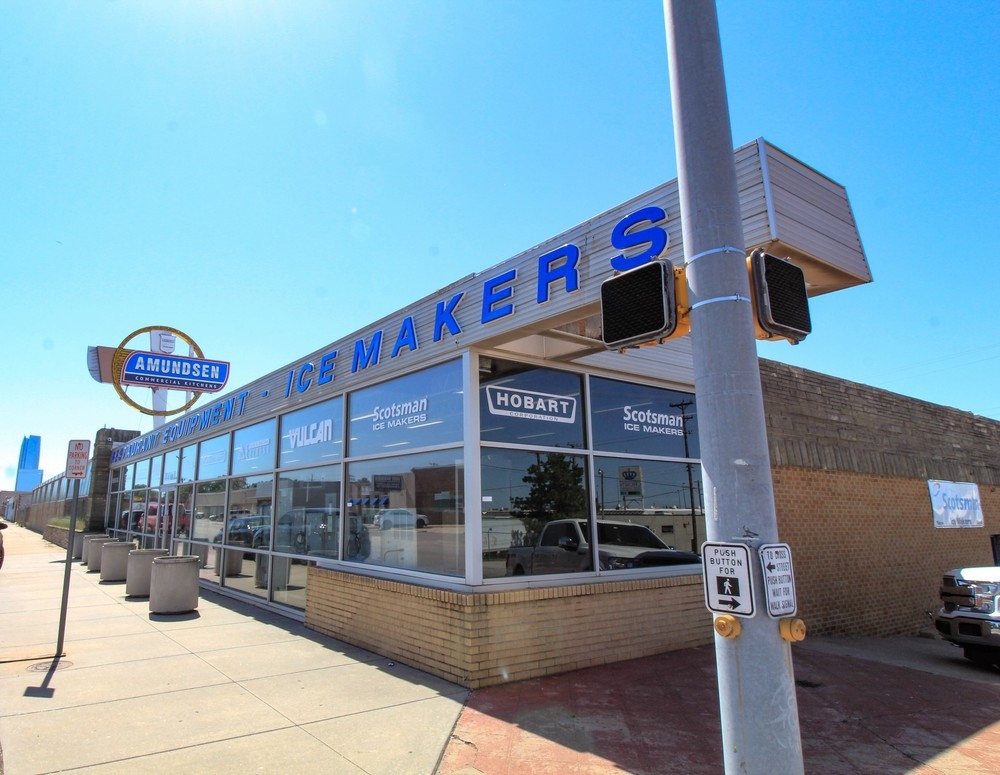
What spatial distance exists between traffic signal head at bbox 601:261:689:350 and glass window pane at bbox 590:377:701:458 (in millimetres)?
4433

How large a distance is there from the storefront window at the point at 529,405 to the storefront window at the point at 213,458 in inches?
345

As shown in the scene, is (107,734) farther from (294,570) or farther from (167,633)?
(294,570)

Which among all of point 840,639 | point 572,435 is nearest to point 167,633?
point 572,435

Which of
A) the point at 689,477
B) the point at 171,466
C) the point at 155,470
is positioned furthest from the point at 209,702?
the point at 155,470

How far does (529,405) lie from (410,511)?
1.96 m

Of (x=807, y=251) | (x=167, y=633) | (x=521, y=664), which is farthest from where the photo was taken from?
(x=167, y=633)

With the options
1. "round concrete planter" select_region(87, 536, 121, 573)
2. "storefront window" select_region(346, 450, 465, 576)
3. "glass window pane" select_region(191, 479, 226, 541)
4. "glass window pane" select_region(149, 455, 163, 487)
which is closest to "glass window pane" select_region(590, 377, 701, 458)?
"storefront window" select_region(346, 450, 465, 576)

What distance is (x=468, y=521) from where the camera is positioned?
6668 mm

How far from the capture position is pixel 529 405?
7328mm

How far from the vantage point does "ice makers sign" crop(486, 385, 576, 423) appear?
7.11 metres

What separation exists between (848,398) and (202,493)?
547 inches

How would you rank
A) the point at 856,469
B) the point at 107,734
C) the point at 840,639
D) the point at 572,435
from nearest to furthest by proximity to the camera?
the point at 107,734 < the point at 572,435 < the point at 840,639 < the point at 856,469

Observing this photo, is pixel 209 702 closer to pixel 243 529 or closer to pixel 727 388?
pixel 727 388

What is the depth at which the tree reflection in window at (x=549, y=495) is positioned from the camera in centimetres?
705
